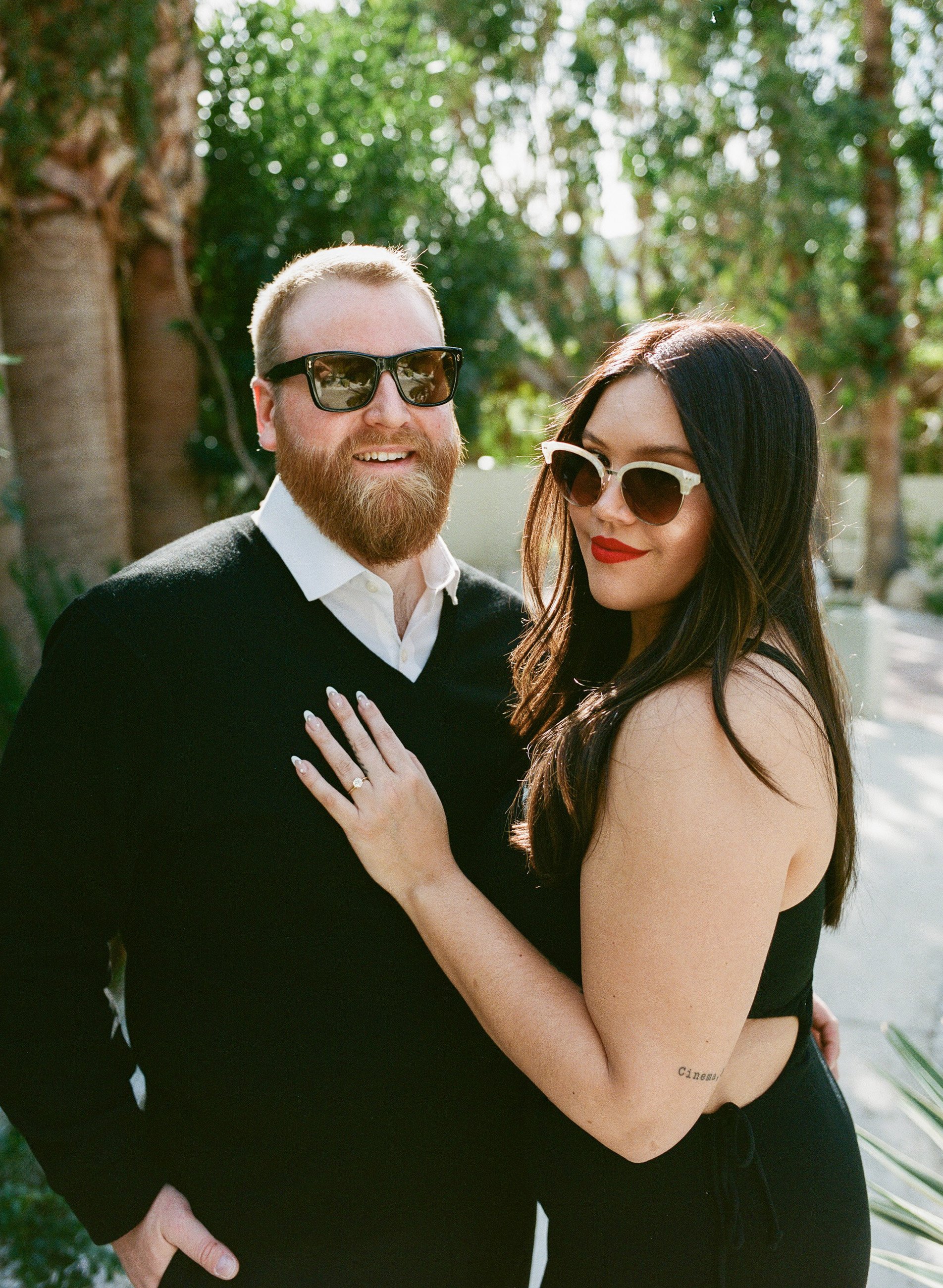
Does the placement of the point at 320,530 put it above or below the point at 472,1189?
above

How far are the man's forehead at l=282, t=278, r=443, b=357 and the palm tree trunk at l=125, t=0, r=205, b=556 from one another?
3.32 m

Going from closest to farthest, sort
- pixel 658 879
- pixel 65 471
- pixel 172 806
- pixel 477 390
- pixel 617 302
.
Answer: pixel 658 879 → pixel 172 806 → pixel 65 471 → pixel 477 390 → pixel 617 302

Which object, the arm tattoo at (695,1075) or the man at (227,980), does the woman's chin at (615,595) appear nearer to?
the man at (227,980)

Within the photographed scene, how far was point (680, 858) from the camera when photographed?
1.35 metres

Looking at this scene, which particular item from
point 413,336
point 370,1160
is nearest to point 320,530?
point 413,336

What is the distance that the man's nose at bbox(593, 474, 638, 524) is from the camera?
1620 mm

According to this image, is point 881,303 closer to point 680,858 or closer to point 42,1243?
point 680,858

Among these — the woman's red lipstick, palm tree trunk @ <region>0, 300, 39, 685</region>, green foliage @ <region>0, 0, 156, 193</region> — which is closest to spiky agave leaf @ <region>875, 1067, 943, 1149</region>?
the woman's red lipstick

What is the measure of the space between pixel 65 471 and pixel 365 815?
10.8 feet

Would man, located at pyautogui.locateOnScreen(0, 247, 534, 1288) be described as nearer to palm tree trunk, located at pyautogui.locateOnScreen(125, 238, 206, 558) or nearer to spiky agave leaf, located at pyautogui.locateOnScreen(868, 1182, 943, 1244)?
spiky agave leaf, located at pyautogui.locateOnScreen(868, 1182, 943, 1244)

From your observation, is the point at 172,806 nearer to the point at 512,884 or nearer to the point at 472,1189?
the point at 512,884

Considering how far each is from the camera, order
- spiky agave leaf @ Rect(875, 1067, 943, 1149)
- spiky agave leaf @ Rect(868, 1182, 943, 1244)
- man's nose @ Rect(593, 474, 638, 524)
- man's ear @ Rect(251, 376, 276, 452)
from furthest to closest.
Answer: spiky agave leaf @ Rect(875, 1067, 943, 1149)
spiky agave leaf @ Rect(868, 1182, 943, 1244)
man's ear @ Rect(251, 376, 276, 452)
man's nose @ Rect(593, 474, 638, 524)

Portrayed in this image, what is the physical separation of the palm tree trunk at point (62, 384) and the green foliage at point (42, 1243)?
242 cm

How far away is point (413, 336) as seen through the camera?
1967mm
